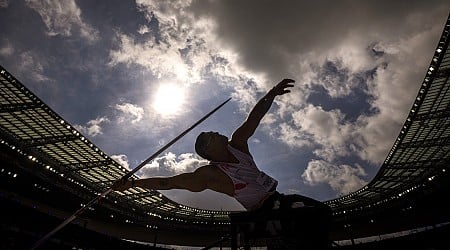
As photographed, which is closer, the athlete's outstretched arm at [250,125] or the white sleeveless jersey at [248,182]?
the white sleeveless jersey at [248,182]

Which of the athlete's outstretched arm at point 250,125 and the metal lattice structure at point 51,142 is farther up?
the metal lattice structure at point 51,142

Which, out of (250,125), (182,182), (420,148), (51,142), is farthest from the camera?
(420,148)

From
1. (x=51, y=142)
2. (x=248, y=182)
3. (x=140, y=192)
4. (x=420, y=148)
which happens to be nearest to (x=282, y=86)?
(x=248, y=182)

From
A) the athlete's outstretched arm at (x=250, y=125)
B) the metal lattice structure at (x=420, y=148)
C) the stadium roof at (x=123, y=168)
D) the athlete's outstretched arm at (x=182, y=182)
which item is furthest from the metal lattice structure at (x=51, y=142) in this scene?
the metal lattice structure at (x=420, y=148)

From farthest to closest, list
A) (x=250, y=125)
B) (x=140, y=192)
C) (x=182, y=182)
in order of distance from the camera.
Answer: (x=140, y=192) → (x=250, y=125) → (x=182, y=182)

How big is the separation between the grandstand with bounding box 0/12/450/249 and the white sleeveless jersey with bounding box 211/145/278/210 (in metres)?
10.9

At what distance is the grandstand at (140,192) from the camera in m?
17.4

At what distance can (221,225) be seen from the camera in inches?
1448

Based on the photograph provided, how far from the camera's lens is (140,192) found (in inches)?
1128

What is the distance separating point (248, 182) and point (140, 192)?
27861 millimetres

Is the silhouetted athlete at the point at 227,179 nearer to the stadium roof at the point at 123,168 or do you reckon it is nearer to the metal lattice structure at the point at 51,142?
the stadium roof at the point at 123,168

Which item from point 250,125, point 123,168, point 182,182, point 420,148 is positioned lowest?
point 182,182

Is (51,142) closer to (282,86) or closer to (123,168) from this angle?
(123,168)

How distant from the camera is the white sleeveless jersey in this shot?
2910mm
